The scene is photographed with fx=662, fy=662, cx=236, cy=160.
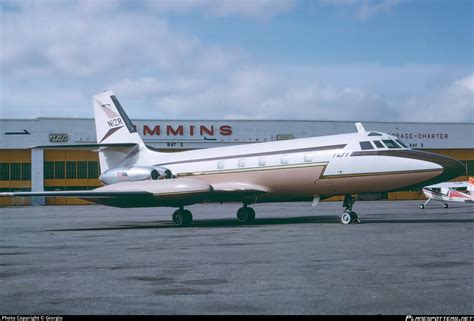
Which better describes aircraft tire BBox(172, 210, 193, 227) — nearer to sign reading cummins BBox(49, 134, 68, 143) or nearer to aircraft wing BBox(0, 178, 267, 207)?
aircraft wing BBox(0, 178, 267, 207)

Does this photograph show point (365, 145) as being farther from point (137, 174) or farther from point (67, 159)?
point (67, 159)

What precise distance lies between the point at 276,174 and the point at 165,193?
422 centimetres

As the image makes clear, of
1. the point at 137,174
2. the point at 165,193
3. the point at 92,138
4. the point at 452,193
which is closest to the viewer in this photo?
the point at 165,193

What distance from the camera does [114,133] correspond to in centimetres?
3128

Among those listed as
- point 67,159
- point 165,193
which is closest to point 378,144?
point 165,193

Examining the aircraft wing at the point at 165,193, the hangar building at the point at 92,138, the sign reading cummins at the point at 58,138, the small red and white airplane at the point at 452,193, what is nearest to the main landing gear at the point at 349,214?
the aircraft wing at the point at 165,193

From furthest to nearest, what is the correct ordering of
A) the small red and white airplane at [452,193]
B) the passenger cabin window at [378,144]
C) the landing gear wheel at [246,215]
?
1. the small red and white airplane at [452,193]
2. the landing gear wheel at [246,215]
3. the passenger cabin window at [378,144]

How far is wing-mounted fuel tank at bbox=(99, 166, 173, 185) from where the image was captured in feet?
89.8

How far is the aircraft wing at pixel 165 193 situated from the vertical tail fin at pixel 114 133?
456 cm

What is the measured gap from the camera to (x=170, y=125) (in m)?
61.0

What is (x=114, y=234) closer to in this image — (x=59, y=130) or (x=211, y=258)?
(x=211, y=258)

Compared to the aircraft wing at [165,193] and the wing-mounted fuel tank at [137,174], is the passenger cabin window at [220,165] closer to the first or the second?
the aircraft wing at [165,193]

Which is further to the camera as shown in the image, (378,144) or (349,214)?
(349,214)

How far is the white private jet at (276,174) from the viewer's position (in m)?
22.5
